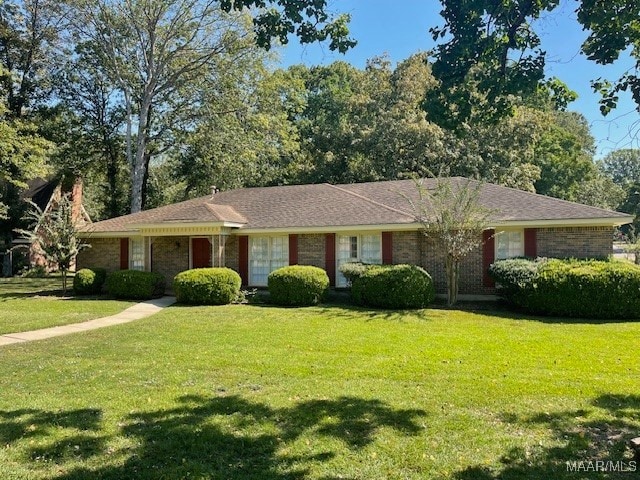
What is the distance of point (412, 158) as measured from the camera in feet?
92.4

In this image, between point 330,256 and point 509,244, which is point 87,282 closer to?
point 330,256

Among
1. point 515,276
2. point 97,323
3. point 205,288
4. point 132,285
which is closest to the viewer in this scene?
point 97,323

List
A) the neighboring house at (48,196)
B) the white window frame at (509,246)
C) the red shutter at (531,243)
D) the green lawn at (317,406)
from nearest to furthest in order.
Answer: the green lawn at (317,406) → the red shutter at (531,243) → the white window frame at (509,246) → the neighboring house at (48,196)

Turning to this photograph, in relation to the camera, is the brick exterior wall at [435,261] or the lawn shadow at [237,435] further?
the brick exterior wall at [435,261]

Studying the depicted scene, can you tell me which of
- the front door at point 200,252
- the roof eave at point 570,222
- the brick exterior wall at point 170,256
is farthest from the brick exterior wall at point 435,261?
the brick exterior wall at point 170,256

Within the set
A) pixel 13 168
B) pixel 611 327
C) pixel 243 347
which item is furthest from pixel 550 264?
pixel 13 168

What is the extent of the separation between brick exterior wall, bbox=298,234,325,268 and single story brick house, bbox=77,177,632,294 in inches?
1.4

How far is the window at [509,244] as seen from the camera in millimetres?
15773

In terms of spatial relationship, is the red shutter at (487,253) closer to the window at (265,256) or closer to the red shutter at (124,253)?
the window at (265,256)

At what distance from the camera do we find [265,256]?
18297 millimetres

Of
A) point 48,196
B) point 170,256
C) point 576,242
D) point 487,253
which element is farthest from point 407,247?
point 48,196

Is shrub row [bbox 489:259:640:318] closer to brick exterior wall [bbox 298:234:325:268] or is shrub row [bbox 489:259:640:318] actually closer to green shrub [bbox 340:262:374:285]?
green shrub [bbox 340:262:374:285]

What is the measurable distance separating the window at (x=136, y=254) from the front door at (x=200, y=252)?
7.93ft

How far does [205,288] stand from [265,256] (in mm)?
3712
